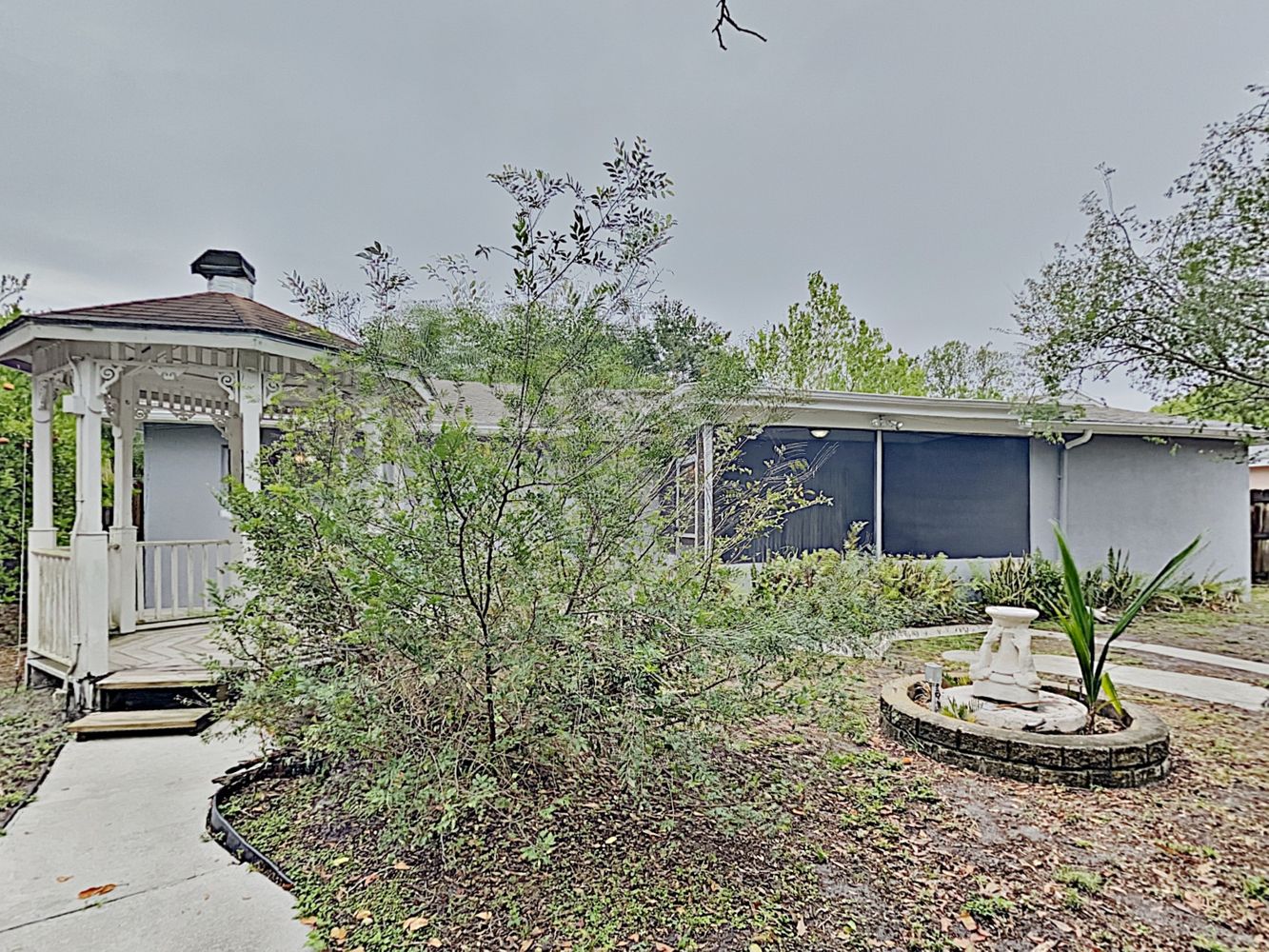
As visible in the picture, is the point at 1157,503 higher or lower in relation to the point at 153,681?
higher

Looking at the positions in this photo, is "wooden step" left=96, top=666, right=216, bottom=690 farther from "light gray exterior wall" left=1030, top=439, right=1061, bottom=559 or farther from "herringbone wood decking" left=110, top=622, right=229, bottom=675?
"light gray exterior wall" left=1030, top=439, right=1061, bottom=559

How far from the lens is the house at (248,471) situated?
5301 mm

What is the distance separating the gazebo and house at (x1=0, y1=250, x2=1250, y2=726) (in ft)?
0.06

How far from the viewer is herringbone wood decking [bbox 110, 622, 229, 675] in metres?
5.50

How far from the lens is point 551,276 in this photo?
9.36 ft

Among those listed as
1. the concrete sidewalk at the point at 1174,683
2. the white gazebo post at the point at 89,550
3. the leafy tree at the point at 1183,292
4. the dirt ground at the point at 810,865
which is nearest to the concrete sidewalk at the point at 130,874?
the dirt ground at the point at 810,865

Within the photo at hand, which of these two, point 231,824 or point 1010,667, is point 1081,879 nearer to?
point 1010,667

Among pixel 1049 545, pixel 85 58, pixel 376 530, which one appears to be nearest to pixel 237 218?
pixel 85 58

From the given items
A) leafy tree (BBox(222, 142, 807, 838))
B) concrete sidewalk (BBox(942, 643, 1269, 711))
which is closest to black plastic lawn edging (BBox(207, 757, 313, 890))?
leafy tree (BBox(222, 142, 807, 838))

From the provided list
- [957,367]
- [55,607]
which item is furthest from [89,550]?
[957,367]

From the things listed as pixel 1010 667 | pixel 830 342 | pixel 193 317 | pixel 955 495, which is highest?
pixel 830 342

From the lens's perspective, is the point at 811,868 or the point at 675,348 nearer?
the point at 811,868

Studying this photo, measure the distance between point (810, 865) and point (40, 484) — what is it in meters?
6.96

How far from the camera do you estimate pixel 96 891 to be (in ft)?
9.41
